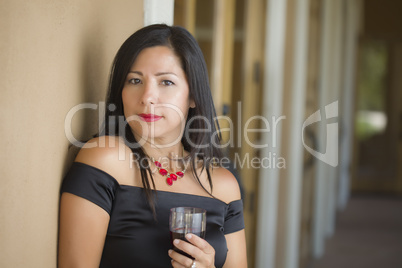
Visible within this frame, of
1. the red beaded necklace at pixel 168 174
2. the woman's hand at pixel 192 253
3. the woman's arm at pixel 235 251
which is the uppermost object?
the red beaded necklace at pixel 168 174

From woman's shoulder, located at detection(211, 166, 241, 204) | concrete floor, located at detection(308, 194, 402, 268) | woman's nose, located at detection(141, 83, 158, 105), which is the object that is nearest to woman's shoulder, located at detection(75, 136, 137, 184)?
woman's nose, located at detection(141, 83, 158, 105)

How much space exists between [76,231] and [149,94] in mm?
393

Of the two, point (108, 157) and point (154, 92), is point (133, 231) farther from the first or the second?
point (154, 92)

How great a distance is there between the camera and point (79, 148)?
126cm

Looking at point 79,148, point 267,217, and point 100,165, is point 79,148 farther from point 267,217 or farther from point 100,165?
point 267,217

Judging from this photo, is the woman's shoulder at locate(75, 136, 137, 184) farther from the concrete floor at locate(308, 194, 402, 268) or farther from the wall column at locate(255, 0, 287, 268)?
the concrete floor at locate(308, 194, 402, 268)

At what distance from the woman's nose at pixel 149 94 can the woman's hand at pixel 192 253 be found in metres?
0.37

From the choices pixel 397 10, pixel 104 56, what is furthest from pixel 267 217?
pixel 397 10

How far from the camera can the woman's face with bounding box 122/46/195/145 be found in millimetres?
1287

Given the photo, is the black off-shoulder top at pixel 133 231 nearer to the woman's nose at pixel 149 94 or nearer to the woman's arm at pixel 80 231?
the woman's arm at pixel 80 231

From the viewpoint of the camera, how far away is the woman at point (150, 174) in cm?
114

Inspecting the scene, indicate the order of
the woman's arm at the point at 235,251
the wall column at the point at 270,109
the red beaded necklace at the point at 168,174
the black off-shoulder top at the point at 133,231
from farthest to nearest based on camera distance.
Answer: the wall column at the point at 270,109 < the woman's arm at the point at 235,251 < the red beaded necklace at the point at 168,174 < the black off-shoulder top at the point at 133,231

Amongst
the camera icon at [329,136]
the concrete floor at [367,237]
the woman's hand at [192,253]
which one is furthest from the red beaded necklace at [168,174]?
the concrete floor at [367,237]

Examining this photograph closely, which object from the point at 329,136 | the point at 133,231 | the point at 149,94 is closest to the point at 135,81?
the point at 149,94
